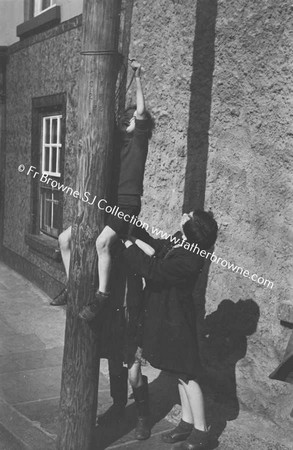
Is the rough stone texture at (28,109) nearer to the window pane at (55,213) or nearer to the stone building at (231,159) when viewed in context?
the window pane at (55,213)

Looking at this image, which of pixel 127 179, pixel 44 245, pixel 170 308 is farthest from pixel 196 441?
pixel 44 245

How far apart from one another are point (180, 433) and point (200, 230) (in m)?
1.44

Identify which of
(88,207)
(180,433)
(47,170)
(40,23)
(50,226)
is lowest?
(180,433)

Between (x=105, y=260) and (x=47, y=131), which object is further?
(x=47, y=131)

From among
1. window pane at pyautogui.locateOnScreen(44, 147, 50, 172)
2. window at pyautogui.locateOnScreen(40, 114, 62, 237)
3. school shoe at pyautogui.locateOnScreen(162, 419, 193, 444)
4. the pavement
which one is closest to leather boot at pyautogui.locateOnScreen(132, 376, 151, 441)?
the pavement

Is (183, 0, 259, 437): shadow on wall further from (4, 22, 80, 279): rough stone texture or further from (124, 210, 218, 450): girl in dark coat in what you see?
(4, 22, 80, 279): rough stone texture

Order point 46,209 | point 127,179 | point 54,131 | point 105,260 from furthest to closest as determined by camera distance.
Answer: point 46,209 → point 54,131 → point 127,179 → point 105,260

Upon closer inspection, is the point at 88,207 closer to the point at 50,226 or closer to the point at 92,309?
the point at 92,309

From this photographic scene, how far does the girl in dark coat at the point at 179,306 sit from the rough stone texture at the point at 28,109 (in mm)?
3957

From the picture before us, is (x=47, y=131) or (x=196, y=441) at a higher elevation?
(x=47, y=131)

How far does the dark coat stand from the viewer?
3984mm

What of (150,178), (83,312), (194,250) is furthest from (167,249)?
(150,178)

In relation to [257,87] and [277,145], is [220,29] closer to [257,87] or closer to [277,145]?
[257,87]

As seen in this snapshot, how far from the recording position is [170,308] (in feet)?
13.5
